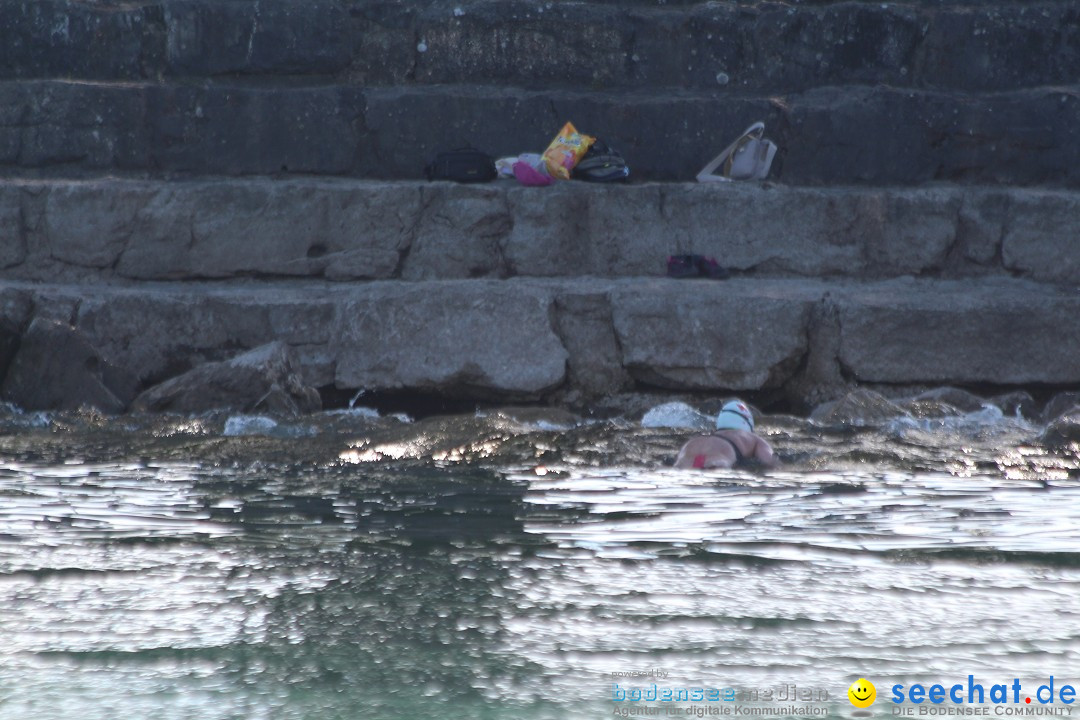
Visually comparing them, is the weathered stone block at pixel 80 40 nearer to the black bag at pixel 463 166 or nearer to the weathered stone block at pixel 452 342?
the black bag at pixel 463 166

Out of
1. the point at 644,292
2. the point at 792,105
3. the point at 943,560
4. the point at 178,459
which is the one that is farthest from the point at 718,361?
the point at 943,560

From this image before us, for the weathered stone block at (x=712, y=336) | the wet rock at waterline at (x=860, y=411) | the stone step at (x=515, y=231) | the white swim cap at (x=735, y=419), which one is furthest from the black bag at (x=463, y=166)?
the white swim cap at (x=735, y=419)

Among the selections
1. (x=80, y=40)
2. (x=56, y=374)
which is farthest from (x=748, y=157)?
(x=80, y=40)

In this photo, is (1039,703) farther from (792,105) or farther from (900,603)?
(792,105)

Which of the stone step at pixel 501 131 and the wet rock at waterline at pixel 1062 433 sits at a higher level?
the stone step at pixel 501 131

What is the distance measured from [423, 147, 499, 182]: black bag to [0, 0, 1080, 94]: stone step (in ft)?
3.78

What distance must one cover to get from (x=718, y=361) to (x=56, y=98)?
4832 mm

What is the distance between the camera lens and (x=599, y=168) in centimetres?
847

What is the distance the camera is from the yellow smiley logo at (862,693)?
9.60 ft

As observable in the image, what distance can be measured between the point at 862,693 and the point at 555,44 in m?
7.10

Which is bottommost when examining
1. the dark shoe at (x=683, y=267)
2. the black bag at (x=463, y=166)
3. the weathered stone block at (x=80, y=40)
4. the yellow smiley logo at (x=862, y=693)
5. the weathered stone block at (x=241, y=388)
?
the weathered stone block at (x=241, y=388)

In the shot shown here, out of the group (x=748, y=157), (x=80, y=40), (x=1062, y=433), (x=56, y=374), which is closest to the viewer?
(x=1062, y=433)

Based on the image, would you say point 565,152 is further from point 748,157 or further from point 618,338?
point 618,338

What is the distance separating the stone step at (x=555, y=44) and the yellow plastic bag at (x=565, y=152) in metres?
1.05
